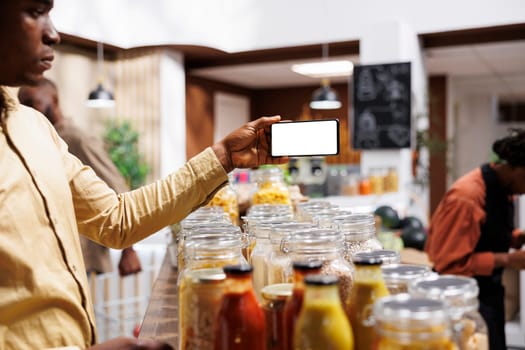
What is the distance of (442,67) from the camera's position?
8.98 m

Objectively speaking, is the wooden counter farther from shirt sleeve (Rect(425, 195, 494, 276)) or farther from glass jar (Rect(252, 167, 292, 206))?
shirt sleeve (Rect(425, 195, 494, 276))

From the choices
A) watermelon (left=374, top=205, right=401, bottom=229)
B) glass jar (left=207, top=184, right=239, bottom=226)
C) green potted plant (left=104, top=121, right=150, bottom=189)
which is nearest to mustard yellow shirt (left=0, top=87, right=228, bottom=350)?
glass jar (left=207, top=184, right=239, bottom=226)

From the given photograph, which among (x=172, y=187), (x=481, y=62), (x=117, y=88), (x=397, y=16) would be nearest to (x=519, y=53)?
(x=481, y=62)

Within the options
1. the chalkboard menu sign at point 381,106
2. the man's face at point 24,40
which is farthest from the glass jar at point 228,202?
the chalkboard menu sign at point 381,106

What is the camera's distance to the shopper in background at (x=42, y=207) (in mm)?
1025

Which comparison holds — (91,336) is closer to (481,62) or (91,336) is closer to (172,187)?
(172,187)

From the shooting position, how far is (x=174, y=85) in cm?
846

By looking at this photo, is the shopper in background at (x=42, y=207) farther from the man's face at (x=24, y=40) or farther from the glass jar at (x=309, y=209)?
the glass jar at (x=309, y=209)

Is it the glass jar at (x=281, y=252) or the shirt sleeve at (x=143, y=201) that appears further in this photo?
the shirt sleeve at (x=143, y=201)

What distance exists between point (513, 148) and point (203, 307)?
1964mm

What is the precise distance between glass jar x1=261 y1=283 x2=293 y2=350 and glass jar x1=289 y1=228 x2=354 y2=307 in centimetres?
6

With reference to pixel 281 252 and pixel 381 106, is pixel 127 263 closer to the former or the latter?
pixel 281 252

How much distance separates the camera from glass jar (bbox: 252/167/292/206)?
2115 millimetres

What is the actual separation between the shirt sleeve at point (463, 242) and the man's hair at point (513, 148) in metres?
0.25
